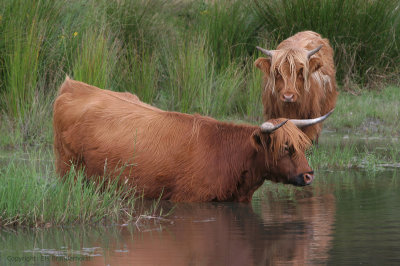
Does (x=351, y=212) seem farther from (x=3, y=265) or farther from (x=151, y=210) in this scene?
(x=3, y=265)

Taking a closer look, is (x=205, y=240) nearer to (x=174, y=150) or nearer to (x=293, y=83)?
(x=174, y=150)

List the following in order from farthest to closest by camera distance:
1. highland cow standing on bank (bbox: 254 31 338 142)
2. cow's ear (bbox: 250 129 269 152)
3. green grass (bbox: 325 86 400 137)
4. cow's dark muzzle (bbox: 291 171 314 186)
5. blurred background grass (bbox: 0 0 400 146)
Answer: green grass (bbox: 325 86 400 137), blurred background grass (bbox: 0 0 400 146), highland cow standing on bank (bbox: 254 31 338 142), cow's ear (bbox: 250 129 269 152), cow's dark muzzle (bbox: 291 171 314 186)

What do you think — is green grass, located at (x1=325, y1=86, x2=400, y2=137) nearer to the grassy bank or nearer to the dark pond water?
the dark pond water

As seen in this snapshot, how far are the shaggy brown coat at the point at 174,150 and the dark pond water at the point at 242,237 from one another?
0.20 meters

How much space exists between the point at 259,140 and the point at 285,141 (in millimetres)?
242

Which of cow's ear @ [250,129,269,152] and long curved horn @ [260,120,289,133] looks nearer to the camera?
long curved horn @ [260,120,289,133]

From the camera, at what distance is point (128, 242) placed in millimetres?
4848

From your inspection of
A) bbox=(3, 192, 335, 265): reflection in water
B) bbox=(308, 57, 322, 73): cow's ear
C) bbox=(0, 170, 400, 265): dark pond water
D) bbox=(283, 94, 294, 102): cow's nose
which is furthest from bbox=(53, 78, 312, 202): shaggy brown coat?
bbox=(308, 57, 322, 73): cow's ear

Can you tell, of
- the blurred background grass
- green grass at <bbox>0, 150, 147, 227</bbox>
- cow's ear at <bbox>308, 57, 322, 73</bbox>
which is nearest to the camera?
green grass at <bbox>0, 150, 147, 227</bbox>

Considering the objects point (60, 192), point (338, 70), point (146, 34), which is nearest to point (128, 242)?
point (60, 192)

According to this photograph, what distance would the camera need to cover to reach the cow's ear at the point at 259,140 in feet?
20.6

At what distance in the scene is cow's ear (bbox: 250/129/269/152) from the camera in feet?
20.6

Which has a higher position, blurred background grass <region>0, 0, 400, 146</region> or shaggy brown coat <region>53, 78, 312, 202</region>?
blurred background grass <region>0, 0, 400, 146</region>

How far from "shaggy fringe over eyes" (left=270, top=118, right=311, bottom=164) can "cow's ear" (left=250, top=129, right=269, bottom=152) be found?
0.20 feet
